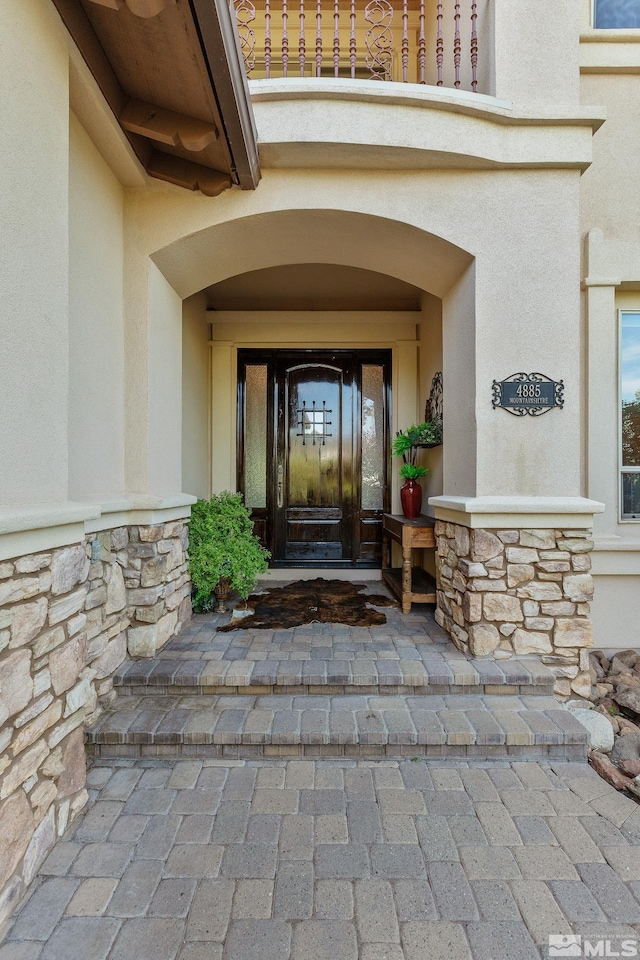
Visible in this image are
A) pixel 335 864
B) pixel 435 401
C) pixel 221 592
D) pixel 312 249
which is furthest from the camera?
pixel 435 401

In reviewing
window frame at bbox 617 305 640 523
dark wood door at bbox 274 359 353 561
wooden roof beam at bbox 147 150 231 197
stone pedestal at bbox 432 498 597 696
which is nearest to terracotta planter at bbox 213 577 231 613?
dark wood door at bbox 274 359 353 561

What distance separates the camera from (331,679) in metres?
2.35

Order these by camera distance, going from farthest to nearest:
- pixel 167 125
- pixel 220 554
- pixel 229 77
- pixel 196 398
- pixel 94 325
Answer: pixel 196 398 → pixel 220 554 → pixel 94 325 → pixel 167 125 → pixel 229 77

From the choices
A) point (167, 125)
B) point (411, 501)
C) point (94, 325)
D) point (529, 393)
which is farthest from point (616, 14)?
point (94, 325)

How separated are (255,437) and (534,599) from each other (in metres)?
2.99

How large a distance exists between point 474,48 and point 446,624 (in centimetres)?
340

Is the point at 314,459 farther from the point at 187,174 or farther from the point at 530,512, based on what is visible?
the point at 187,174

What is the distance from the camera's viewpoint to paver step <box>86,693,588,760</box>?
204 cm

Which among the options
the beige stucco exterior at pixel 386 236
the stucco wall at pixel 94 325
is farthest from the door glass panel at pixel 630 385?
the stucco wall at pixel 94 325

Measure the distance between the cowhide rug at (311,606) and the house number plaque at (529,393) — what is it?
1.62 metres

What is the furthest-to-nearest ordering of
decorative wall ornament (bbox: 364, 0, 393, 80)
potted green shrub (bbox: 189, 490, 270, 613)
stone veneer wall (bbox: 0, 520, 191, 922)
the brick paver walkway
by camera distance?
1. potted green shrub (bbox: 189, 490, 270, 613)
2. decorative wall ornament (bbox: 364, 0, 393, 80)
3. stone veneer wall (bbox: 0, 520, 191, 922)
4. the brick paver walkway

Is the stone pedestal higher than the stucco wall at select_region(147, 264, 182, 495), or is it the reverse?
the stucco wall at select_region(147, 264, 182, 495)

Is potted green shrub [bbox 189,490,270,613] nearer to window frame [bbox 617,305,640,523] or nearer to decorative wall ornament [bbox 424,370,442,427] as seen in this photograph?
decorative wall ornament [bbox 424,370,442,427]

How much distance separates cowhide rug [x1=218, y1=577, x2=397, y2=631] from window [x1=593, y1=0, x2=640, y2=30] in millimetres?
4315
